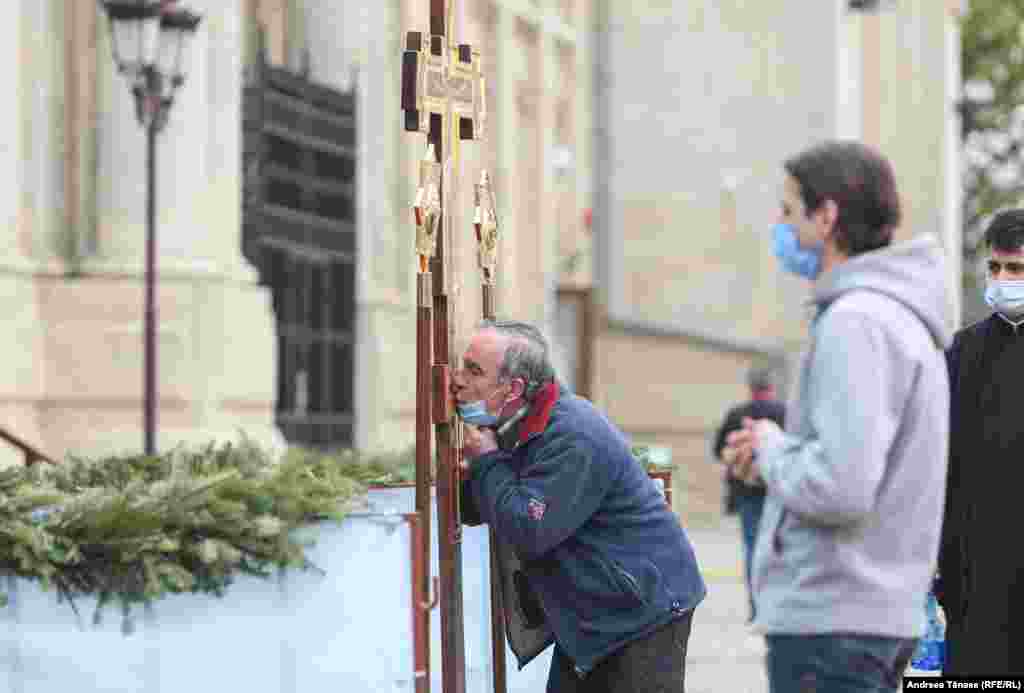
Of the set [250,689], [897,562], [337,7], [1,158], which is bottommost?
[250,689]

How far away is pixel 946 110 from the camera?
4819 centimetres

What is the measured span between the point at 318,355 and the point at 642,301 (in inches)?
621

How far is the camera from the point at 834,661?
4.92 meters

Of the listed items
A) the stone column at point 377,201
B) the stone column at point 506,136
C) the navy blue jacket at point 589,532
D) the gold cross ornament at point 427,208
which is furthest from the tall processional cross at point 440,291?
the stone column at point 506,136

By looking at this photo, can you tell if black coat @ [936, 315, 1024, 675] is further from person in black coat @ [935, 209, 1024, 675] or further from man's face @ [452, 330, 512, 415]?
man's face @ [452, 330, 512, 415]

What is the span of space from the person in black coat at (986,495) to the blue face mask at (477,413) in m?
1.48

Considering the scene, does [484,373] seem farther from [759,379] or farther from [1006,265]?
[759,379]

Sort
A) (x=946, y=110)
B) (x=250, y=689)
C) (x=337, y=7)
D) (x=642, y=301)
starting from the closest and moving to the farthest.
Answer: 1. (x=250, y=689)
2. (x=337, y=7)
3. (x=642, y=301)
4. (x=946, y=110)

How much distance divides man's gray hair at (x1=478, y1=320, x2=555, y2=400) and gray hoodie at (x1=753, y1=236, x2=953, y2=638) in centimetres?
160

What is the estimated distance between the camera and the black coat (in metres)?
6.84

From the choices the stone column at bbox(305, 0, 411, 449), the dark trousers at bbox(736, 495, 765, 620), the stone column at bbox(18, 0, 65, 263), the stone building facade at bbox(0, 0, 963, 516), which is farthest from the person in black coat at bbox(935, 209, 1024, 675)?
the stone column at bbox(305, 0, 411, 449)

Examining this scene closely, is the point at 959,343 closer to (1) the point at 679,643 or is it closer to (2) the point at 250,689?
(1) the point at 679,643

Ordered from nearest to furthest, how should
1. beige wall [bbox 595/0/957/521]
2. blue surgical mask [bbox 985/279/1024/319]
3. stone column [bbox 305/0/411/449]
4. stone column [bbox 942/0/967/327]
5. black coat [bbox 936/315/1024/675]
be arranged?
black coat [bbox 936/315/1024/675]
blue surgical mask [bbox 985/279/1024/319]
stone column [bbox 305/0/411/449]
beige wall [bbox 595/0/957/521]
stone column [bbox 942/0/967/327]

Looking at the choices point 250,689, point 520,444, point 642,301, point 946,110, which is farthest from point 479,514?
point 946,110
